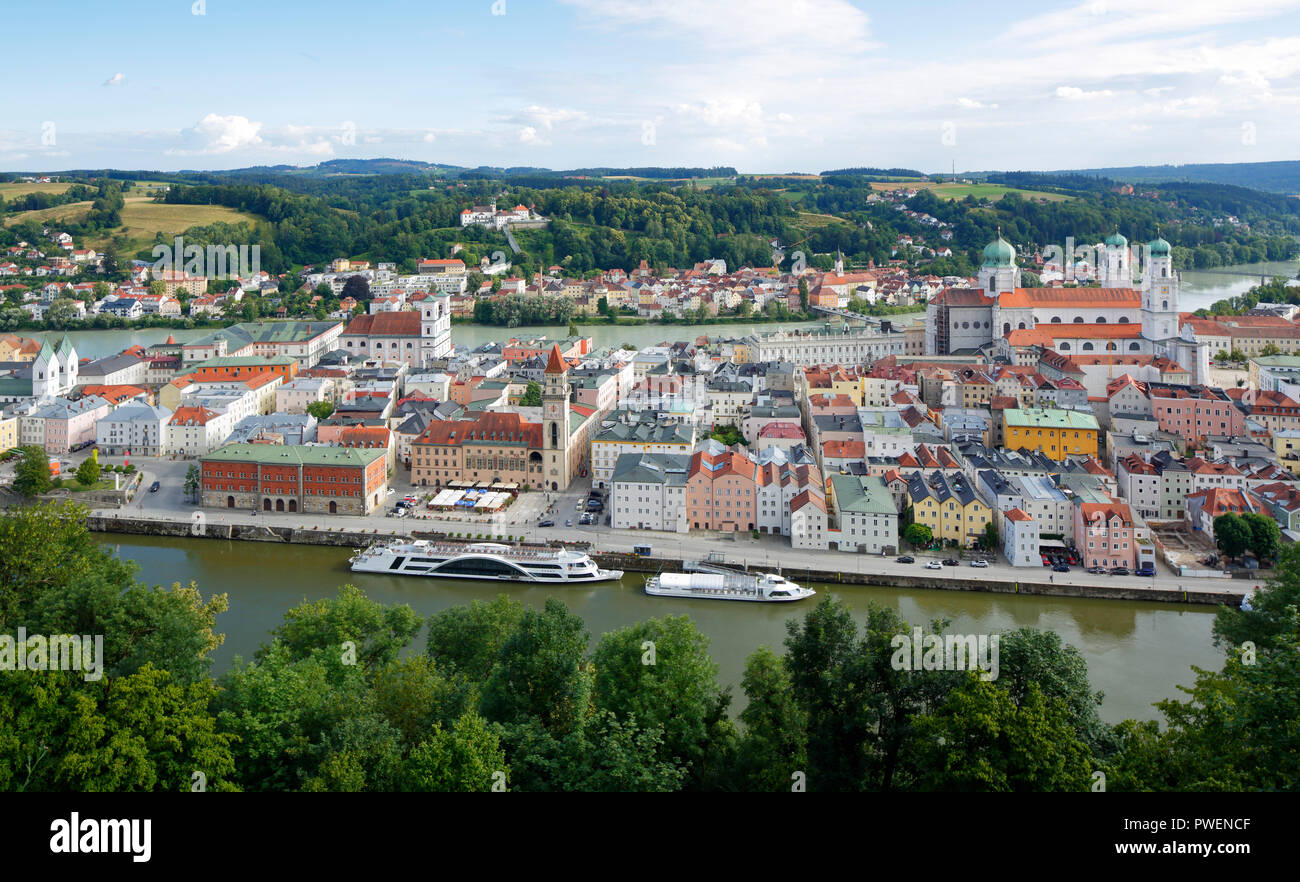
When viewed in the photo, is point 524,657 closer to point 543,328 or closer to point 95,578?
point 95,578

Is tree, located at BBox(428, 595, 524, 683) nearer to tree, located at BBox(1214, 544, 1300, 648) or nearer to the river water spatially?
tree, located at BBox(1214, 544, 1300, 648)

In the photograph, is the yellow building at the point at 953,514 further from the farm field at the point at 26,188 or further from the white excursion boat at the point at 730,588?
the farm field at the point at 26,188

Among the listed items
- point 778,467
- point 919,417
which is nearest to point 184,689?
point 778,467

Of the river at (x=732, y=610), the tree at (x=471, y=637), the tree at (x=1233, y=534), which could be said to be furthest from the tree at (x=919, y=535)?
the tree at (x=471, y=637)

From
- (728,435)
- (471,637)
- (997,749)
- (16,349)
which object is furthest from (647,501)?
(16,349)

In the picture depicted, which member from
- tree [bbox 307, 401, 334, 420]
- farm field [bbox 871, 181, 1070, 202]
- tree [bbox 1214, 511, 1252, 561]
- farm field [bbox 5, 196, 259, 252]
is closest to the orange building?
tree [bbox 307, 401, 334, 420]
